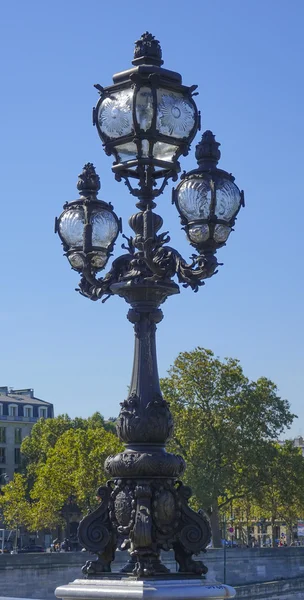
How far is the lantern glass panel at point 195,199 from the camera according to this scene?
7.66m

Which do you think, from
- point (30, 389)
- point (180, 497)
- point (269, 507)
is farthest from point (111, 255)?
point (30, 389)

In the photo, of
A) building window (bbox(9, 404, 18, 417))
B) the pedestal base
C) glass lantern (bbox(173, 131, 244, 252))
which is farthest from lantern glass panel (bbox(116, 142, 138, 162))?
building window (bbox(9, 404, 18, 417))

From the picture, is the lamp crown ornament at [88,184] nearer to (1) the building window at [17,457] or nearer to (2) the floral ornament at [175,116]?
(2) the floral ornament at [175,116]

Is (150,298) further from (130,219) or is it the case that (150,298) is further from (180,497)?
(180,497)

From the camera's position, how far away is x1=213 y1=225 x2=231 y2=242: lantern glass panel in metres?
7.72

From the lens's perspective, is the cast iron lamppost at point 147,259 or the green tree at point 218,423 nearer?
the cast iron lamppost at point 147,259

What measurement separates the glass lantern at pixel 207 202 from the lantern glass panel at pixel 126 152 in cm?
44

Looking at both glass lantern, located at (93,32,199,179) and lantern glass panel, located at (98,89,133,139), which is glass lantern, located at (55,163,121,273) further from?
lantern glass panel, located at (98,89,133,139)

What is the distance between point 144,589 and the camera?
6.55 m

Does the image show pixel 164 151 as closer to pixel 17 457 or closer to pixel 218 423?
pixel 218 423

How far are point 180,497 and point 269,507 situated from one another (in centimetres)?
6439

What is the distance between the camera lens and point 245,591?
54781 millimetres

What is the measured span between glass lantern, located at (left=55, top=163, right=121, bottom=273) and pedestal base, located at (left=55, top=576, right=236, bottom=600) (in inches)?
94.7

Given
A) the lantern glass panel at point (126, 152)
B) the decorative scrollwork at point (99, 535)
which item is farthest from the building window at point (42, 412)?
the decorative scrollwork at point (99, 535)
